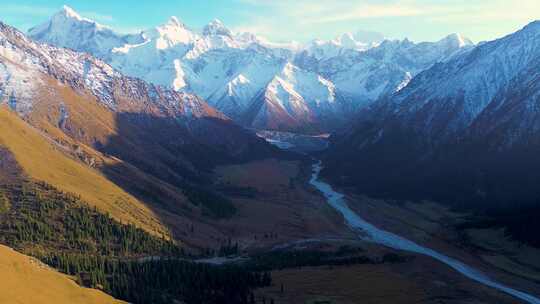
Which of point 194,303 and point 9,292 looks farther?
point 194,303

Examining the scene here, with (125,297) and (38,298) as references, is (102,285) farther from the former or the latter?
(38,298)

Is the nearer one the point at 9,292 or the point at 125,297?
the point at 9,292

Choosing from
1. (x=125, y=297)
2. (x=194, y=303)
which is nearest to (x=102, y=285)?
(x=125, y=297)

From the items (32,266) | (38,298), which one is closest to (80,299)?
(38,298)

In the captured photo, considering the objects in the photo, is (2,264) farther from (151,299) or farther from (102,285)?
(151,299)

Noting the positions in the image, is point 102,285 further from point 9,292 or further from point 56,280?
point 9,292
